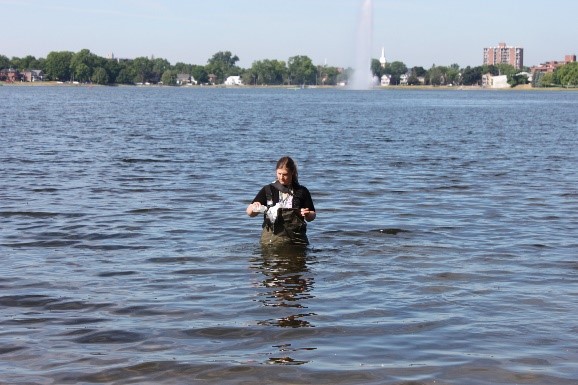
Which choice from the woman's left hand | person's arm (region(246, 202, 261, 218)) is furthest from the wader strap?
the woman's left hand

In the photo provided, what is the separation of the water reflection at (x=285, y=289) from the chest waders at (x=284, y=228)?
116 millimetres

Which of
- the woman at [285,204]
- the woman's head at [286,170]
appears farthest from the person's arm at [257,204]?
the woman's head at [286,170]

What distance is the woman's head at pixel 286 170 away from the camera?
12250 millimetres

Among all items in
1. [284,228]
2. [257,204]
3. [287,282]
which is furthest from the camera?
[284,228]

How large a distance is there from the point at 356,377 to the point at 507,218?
10742mm

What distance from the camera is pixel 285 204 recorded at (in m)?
12.7

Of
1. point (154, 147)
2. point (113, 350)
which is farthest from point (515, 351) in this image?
point (154, 147)

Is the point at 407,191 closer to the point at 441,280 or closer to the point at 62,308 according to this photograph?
the point at 441,280

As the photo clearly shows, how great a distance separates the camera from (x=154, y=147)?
38.0 metres

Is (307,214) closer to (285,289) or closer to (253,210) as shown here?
(253,210)

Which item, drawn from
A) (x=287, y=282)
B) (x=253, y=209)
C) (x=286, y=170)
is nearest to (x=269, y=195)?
(x=253, y=209)

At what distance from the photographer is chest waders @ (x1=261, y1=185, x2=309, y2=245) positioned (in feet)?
42.3

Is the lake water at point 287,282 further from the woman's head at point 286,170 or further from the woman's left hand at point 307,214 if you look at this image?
the woman's head at point 286,170

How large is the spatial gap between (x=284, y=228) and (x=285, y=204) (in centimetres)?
64
